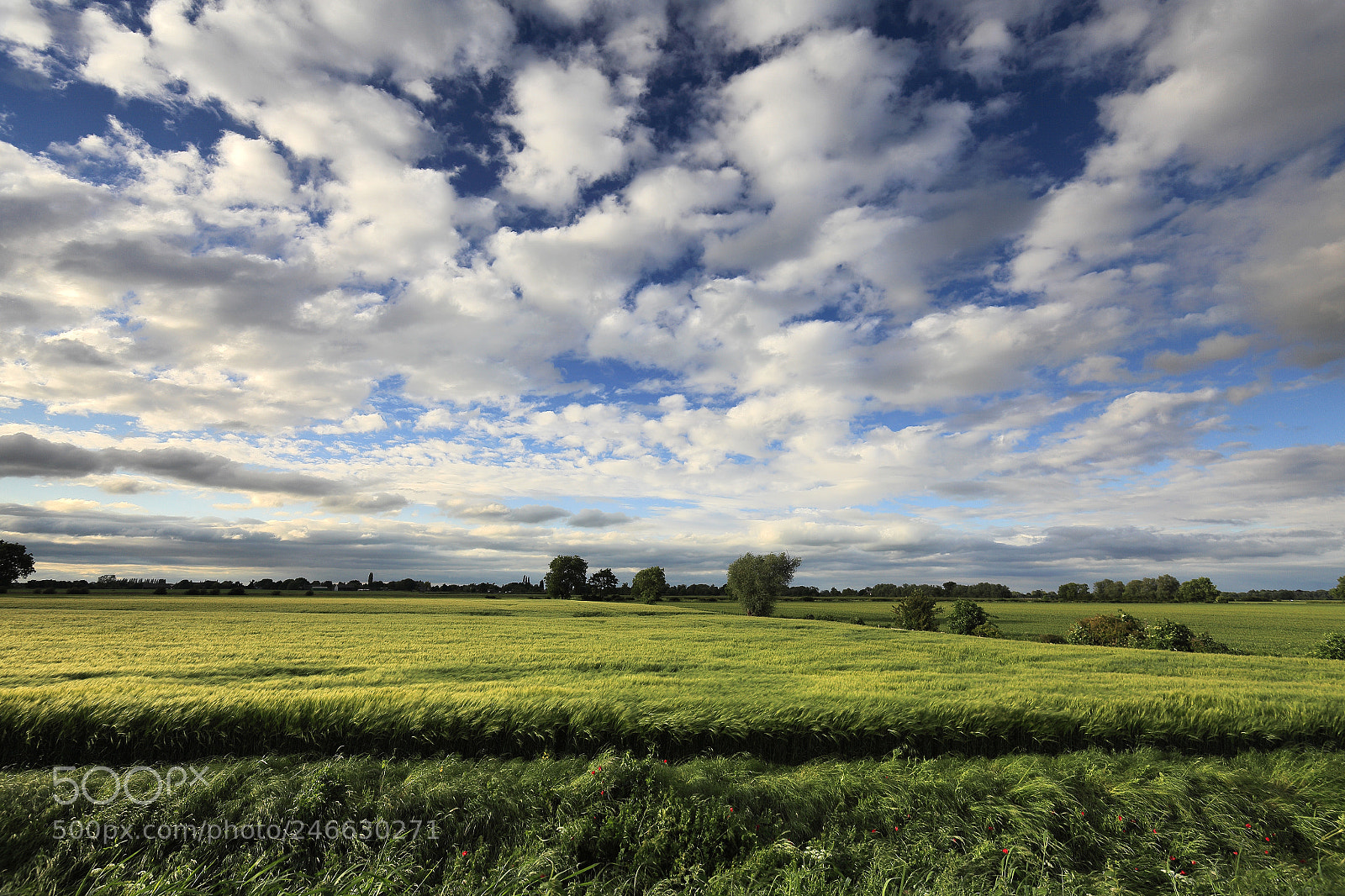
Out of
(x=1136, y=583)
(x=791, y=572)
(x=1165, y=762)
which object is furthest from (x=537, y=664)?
(x=1136, y=583)

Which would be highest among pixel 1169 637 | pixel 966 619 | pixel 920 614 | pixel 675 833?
pixel 675 833

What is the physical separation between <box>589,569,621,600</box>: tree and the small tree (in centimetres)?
5571

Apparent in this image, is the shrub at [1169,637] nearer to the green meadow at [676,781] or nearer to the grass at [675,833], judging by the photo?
the green meadow at [676,781]

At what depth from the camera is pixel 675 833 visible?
590 cm

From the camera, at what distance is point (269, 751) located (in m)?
8.13

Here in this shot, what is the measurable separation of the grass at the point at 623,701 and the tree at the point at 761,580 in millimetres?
55202

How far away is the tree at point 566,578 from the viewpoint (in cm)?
9212

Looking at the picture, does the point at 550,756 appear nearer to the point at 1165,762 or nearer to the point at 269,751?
the point at 269,751

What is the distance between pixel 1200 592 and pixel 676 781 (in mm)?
144493

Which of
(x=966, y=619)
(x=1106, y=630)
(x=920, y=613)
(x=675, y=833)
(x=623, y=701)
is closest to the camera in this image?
(x=675, y=833)

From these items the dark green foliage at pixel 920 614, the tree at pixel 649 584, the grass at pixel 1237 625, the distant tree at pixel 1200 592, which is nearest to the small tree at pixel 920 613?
A: the dark green foliage at pixel 920 614

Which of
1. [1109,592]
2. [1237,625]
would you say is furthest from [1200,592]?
[1237,625]

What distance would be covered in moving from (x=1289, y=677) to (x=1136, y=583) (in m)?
130

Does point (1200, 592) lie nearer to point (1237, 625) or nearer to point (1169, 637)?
point (1237, 625)
